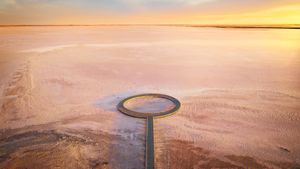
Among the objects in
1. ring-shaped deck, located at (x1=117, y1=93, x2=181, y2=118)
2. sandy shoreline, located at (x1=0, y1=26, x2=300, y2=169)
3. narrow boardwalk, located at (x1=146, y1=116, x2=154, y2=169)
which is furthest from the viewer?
ring-shaped deck, located at (x1=117, y1=93, x2=181, y2=118)

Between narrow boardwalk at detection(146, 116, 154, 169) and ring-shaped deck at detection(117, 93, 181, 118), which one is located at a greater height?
ring-shaped deck at detection(117, 93, 181, 118)

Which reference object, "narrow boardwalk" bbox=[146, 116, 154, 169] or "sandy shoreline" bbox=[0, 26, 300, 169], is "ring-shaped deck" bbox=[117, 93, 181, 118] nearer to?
"sandy shoreline" bbox=[0, 26, 300, 169]

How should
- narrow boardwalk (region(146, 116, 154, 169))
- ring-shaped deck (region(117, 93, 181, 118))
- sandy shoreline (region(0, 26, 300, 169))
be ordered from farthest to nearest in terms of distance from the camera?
ring-shaped deck (region(117, 93, 181, 118)) < sandy shoreline (region(0, 26, 300, 169)) < narrow boardwalk (region(146, 116, 154, 169))

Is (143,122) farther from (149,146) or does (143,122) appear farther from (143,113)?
(149,146)

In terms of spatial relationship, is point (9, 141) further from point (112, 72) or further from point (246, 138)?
point (112, 72)

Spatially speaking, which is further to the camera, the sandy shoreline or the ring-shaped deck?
the ring-shaped deck

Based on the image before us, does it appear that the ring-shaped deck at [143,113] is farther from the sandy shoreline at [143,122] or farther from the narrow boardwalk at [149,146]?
the narrow boardwalk at [149,146]

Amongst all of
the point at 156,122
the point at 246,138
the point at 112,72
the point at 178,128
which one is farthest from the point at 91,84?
the point at 246,138

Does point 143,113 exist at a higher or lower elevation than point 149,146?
higher

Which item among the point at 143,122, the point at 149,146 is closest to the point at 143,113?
the point at 143,122

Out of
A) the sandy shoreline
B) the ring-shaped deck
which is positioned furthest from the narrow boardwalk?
the ring-shaped deck

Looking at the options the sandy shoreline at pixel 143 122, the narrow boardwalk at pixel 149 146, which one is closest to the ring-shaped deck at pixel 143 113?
the sandy shoreline at pixel 143 122
